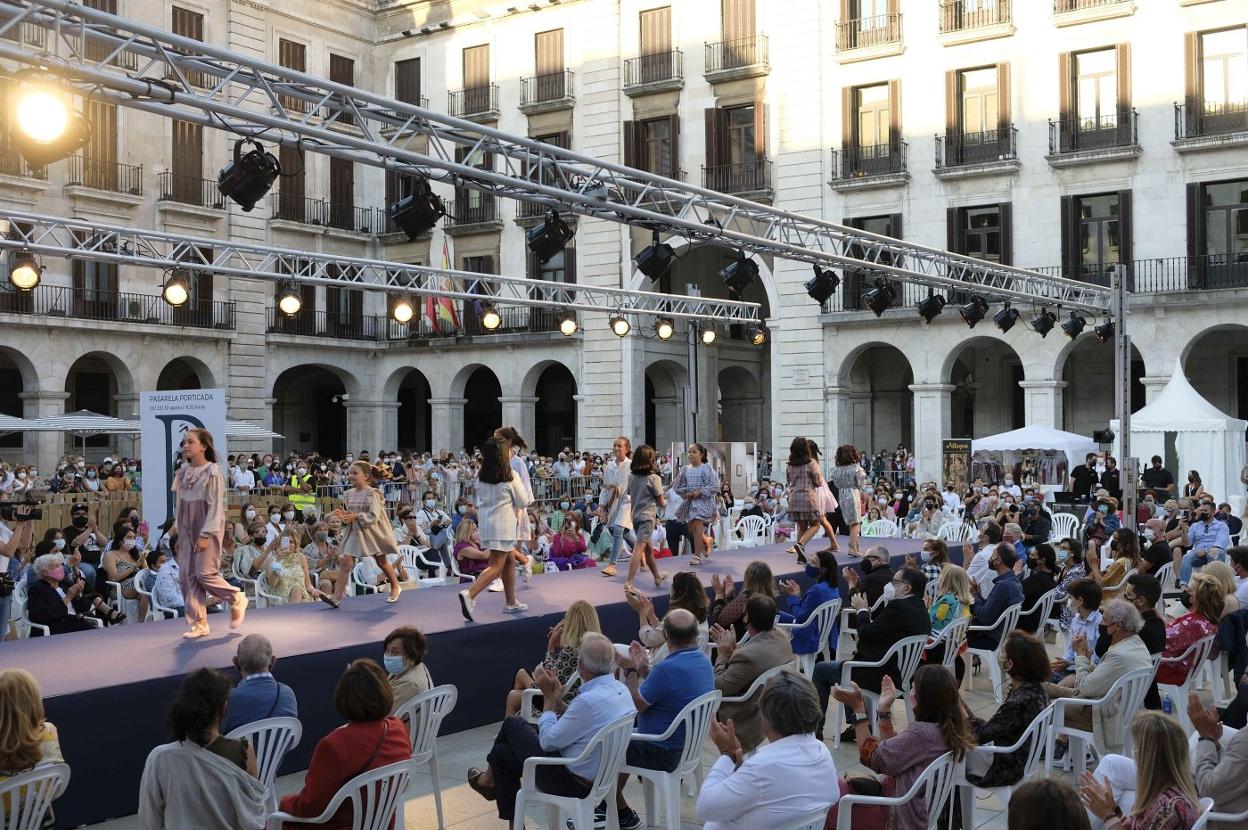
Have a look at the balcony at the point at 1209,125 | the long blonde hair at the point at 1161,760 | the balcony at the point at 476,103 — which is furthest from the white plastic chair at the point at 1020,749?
the balcony at the point at 476,103

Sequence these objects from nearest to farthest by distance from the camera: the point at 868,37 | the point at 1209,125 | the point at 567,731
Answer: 1. the point at 567,731
2. the point at 1209,125
3. the point at 868,37

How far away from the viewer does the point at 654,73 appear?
96.7 ft

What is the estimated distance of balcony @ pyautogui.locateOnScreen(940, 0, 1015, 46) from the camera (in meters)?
25.2

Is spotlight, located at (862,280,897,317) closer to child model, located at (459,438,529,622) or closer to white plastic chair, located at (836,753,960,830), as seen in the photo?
child model, located at (459,438,529,622)

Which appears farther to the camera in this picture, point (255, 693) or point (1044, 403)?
point (1044, 403)

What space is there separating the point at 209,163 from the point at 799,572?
23.2 m

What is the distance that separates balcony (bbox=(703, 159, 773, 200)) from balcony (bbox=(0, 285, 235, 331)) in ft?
41.8

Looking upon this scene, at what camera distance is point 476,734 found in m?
8.32

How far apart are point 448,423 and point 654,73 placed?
37.1 feet

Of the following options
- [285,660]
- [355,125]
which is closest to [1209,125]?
[355,125]

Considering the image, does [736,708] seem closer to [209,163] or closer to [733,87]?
[733,87]

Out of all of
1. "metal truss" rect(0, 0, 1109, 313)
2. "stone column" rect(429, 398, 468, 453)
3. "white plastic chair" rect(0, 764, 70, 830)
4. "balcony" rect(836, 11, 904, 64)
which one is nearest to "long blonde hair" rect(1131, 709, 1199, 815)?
"white plastic chair" rect(0, 764, 70, 830)

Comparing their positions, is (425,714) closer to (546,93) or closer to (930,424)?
(930,424)

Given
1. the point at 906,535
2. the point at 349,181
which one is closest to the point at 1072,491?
the point at 906,535
